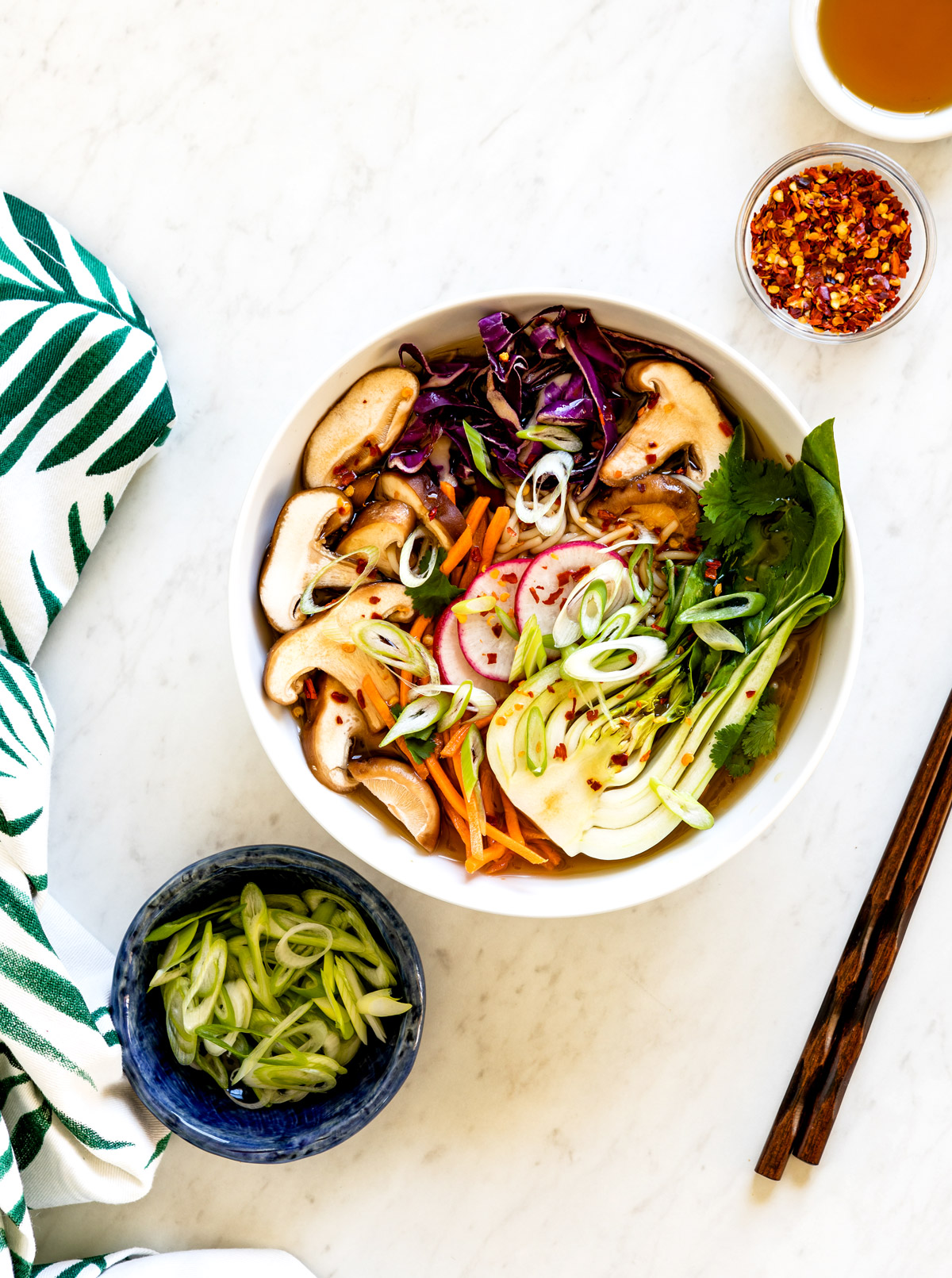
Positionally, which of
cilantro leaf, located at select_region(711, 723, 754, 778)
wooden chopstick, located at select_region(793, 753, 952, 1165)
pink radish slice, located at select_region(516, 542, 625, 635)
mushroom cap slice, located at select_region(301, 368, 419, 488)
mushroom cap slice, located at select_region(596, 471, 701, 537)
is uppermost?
mushroom cap slice, located at select_region(301, 368, 419, 488)

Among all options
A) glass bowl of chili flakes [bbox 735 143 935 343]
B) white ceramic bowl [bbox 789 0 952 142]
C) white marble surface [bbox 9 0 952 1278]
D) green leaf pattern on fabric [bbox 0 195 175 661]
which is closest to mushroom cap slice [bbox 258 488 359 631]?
white marble surface [bbox 9 0 952 1278]

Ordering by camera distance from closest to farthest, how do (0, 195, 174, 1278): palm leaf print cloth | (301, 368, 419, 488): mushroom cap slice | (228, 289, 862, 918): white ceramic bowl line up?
(228, 289, 862, 918): white ceramic bowl < (301, 368, 419, 488): mushroom cap slice < (0, 195, 174, 1278): palm leaf print cloth

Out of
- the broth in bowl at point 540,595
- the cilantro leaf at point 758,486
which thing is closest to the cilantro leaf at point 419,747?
the broth in bowl at point 540,595

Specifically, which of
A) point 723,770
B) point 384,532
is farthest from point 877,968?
point 384,532

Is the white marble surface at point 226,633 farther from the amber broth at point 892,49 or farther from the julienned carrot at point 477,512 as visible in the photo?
the julienned carrot at point 477,512

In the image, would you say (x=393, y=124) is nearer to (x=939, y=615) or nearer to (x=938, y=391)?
(x=938, y=391)

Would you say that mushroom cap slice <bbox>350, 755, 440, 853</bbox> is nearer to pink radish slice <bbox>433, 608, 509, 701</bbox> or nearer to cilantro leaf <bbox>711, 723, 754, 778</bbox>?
pink radish slice <bbox>433, 608, 509, 701</bbox>
